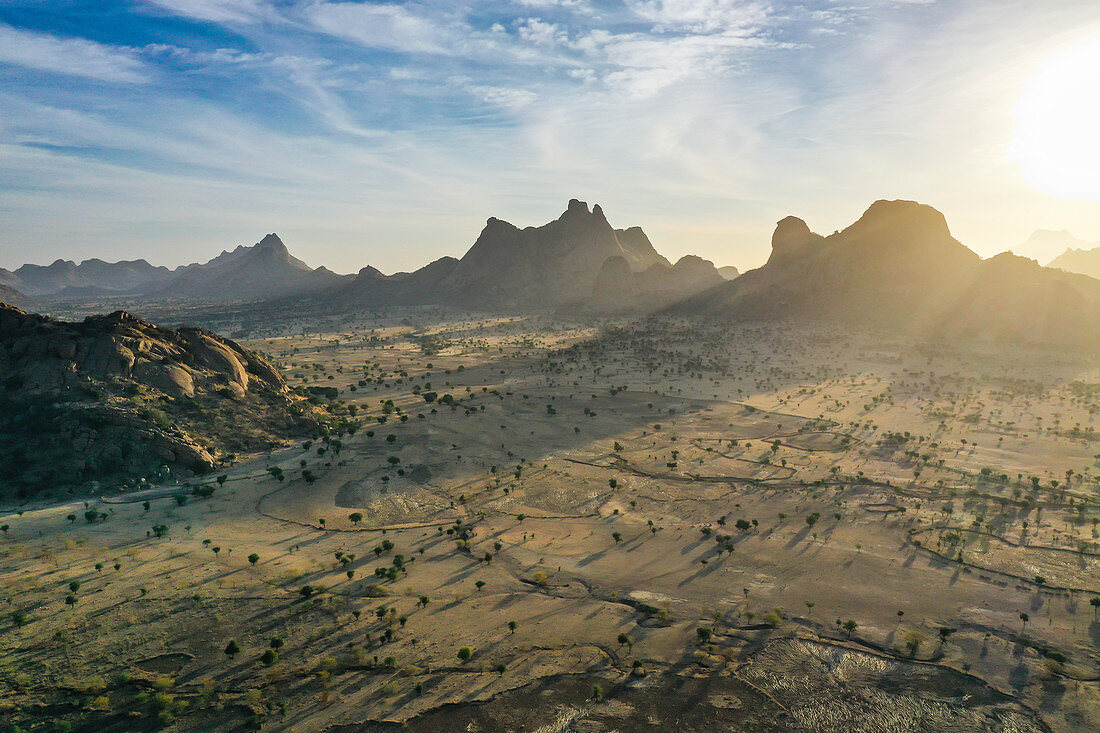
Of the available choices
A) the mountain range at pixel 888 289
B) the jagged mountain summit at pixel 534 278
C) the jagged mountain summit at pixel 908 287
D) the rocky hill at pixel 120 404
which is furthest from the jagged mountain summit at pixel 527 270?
the rocky hill at pixel 120 404

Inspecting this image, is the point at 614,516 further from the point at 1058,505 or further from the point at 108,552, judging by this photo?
the point at 1058,505

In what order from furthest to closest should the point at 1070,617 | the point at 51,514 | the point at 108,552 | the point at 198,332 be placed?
the point at 198,332
the point at 51,514
the point at 108,552
the point at 1070,617

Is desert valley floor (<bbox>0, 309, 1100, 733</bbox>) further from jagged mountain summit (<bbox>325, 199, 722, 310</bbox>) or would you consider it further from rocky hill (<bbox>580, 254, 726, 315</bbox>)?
jagged mountain summit (<bbox>325, 199, 722, 310</bbox>)

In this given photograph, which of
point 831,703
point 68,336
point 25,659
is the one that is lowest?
point 831,703

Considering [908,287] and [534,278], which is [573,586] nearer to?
[908,287]

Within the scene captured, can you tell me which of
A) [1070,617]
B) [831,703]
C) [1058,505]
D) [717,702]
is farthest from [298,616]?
[1058,505]

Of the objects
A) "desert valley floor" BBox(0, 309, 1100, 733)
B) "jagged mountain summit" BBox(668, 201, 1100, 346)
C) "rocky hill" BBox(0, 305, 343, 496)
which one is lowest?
"desert valley floor" BBox(0, 309, 1100, 733)

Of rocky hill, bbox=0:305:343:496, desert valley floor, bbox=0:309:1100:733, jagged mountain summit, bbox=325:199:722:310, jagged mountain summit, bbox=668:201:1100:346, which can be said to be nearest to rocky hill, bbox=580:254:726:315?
jagged mountain summit, bbox=325:199:722:310
